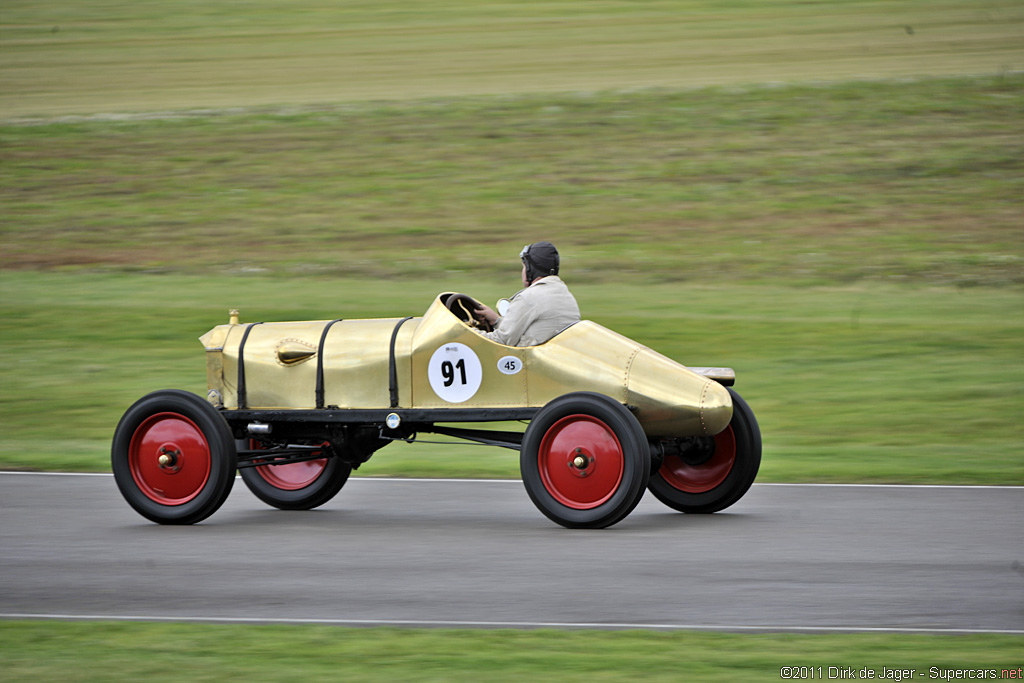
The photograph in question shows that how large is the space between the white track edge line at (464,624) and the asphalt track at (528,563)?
→ 17 mm

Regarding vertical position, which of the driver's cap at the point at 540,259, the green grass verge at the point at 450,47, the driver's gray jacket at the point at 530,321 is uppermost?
the green grass verge at the point at 450,47

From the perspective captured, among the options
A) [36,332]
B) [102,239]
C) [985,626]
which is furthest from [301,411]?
[102,239]

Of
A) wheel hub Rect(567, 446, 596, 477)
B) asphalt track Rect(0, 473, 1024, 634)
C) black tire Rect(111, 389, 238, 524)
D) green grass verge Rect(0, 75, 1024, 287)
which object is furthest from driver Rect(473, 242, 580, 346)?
green grass verge Rect(0, 75, 1024, 287)

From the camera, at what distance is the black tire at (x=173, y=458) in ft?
27.9

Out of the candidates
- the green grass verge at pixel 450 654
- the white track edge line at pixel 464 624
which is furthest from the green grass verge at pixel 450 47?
the green grass verge at pixel 450 654

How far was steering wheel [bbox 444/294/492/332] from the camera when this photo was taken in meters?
8.85

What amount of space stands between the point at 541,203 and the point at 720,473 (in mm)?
13630

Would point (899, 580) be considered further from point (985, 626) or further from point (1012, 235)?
point (1012, 235)

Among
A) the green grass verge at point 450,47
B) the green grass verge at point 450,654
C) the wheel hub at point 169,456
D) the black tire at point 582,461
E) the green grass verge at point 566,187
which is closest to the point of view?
the green grass verge at point 450,654

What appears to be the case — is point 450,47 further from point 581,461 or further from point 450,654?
point 450,654

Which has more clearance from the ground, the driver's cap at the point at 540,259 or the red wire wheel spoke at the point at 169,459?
the driver's cap at the point at 540,259

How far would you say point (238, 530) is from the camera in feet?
27.8

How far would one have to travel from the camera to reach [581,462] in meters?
8.08

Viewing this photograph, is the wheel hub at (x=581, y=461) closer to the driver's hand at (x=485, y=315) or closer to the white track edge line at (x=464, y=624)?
the driver's hand at (x=485, y=315)
